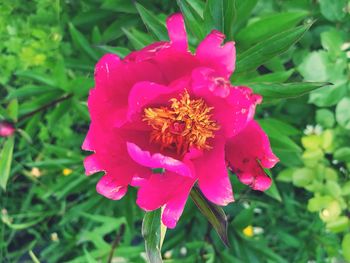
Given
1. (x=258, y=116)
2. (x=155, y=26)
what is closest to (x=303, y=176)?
(x=258, y=116)

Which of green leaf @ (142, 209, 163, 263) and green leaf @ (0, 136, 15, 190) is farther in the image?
green leaf @ (0, 136, 15, 190)

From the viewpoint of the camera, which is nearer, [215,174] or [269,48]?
[215,174]

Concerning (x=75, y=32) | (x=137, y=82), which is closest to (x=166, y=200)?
(x=137, y=82)

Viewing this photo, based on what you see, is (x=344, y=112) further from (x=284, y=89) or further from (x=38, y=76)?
(x=38, y=76)

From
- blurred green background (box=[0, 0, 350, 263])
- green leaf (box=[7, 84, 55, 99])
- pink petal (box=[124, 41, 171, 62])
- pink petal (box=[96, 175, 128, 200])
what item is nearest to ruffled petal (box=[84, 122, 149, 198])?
pink petal (box=[96, 175, 128, 200])

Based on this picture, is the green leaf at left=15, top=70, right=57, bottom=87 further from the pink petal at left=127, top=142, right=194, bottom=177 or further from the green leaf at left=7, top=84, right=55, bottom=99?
the pink petal at left=127, top=142, right=194, bottom=177
